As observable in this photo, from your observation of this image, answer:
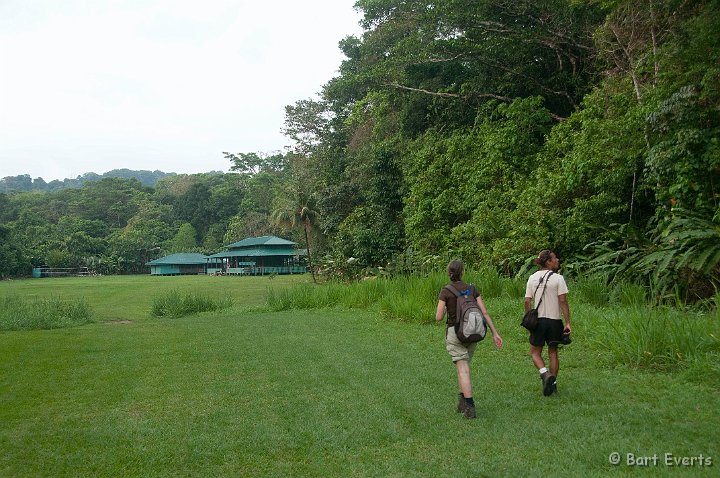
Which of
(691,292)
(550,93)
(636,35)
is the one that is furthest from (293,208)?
(691,292)

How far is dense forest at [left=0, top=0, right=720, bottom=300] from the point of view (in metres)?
12.7

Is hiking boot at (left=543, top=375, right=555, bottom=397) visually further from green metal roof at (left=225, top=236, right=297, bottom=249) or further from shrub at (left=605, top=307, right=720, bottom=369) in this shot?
green metal roof at (left=225, top=236, right=297, bottom=249)

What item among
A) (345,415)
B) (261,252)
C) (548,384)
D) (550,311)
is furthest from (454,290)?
(261,252)

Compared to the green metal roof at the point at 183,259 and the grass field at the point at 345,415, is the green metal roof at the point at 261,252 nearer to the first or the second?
the green metal roof at the point at 183,259

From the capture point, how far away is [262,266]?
239 feet

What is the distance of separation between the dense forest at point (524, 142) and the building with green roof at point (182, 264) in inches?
1521

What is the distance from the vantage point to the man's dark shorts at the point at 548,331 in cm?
650

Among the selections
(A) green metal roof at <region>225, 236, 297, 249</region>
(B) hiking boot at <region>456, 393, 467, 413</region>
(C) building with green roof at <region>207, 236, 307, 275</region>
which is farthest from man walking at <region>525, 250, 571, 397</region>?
(A) green metal roof at <region>225, 236, 297, 249</region>

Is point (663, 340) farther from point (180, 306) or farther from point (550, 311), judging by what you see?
point (180, 306)

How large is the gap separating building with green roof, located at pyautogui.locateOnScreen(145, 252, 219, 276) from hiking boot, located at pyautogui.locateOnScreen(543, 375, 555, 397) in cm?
7485

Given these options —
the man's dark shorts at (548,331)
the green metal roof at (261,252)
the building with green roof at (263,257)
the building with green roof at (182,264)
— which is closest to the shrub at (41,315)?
the man's dark shorts at (548,331)

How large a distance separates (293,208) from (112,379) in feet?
106

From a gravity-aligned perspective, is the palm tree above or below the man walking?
above

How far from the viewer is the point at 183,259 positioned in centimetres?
7800
